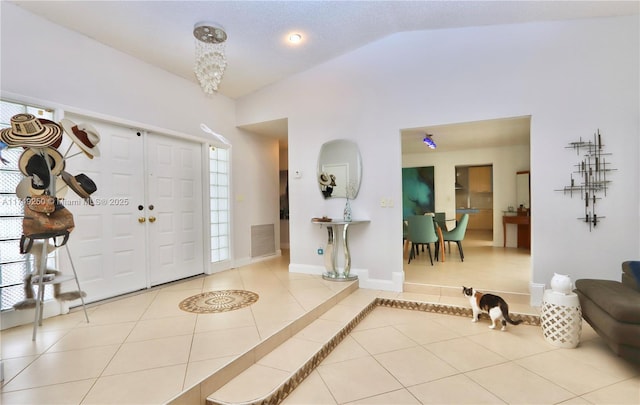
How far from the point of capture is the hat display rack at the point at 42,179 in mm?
2188

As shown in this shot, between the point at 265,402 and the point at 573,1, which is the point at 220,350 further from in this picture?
the point at 573,1

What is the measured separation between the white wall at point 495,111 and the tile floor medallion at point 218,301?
1218mm

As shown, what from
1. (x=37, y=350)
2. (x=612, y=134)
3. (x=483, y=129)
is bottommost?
(x=37, y=350)

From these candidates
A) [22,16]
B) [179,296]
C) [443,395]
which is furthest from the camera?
[179,296]

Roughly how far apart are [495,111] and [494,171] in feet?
12.5

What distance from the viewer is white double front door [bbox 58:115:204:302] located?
3.15 metres

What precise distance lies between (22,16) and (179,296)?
298 centimetres

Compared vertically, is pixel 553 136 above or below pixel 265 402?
above

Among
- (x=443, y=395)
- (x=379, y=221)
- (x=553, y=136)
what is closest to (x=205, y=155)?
(x=379, y=221)

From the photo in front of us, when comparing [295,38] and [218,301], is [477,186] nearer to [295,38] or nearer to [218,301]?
[295,38]

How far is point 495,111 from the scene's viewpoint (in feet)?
11.0

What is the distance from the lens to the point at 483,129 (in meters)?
4.58

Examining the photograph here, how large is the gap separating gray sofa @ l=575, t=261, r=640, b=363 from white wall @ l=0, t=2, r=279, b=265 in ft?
14.3

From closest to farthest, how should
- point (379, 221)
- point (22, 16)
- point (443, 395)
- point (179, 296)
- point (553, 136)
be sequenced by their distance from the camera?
point (443, 395)
point (22, 16)
point (553, 136)
point (179, 296)
point (379, 221)
